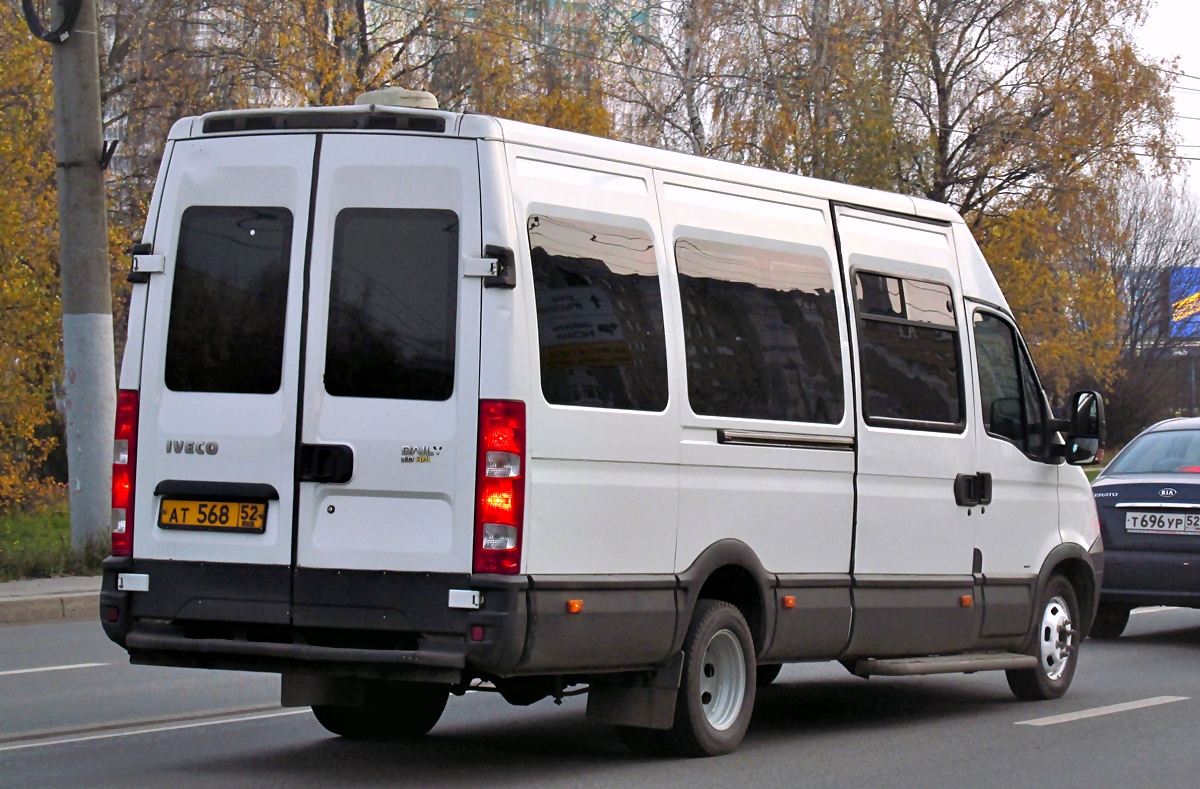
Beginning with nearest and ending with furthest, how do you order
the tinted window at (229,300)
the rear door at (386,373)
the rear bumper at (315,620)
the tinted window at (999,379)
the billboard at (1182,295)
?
the rear bumper at (315,620) → the rear door at (386,373) → the tinted window at (229,300) → the tinted window at (999,379) → the billboard at (1182,295)

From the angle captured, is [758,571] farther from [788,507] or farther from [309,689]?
[309,689]

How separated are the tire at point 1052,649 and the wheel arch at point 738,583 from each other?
2.48 m

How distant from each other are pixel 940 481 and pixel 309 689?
3.55 m

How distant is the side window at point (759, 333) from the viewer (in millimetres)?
7539

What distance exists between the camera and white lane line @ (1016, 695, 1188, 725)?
359 inches

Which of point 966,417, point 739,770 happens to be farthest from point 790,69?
point 739,770

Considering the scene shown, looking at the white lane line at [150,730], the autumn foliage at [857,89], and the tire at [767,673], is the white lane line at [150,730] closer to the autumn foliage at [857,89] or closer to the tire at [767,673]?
the tire at [767,673]

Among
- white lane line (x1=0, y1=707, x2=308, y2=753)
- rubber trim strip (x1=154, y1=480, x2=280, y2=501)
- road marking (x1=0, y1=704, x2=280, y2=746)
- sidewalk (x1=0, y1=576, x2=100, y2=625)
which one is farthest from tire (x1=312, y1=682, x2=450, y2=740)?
sidewalk (x1=0, y1=576, x2=100, y2=625)

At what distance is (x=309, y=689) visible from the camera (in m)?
7.16

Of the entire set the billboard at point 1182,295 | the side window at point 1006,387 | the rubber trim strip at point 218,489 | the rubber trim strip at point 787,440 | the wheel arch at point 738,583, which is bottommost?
the wheel arch at point 738,583

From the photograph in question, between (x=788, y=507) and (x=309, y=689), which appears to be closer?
(x=309, y=689)

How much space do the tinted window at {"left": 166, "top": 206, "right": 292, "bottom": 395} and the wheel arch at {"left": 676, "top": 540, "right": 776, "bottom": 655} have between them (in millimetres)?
1971

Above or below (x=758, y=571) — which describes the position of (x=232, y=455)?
above

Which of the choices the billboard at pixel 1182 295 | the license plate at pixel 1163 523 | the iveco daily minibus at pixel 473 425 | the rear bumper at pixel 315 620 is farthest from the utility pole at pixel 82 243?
the billboard at pixel 1182 295
